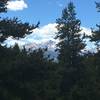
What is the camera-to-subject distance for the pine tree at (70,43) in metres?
48.9

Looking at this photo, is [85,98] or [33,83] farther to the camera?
[85,98]

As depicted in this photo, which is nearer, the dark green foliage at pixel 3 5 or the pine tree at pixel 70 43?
the dark green foliage at pixel 3 5

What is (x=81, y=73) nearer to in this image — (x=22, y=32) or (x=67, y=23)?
(x=67, y=23)

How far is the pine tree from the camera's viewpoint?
48.9 meters

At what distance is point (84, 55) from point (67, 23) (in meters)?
7.12

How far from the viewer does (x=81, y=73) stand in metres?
48.2

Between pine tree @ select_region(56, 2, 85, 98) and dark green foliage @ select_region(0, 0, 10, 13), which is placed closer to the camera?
dark green foliage @ select_region(0, 0, 10, 13)

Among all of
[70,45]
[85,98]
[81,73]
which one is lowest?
[85,98]

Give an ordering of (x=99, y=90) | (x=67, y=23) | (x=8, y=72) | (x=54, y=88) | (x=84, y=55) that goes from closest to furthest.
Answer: (x=8, y=72), (x=54, y=88), (x=99, y=90), (x=84, y=55), (x=67, y=23)

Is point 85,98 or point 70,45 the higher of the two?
point 70,45

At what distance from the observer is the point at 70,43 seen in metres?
57.6

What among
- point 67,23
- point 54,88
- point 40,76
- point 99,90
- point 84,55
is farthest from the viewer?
point 67,23

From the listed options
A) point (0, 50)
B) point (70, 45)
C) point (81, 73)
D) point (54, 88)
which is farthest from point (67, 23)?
point (0, 50)

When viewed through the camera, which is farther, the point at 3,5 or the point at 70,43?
the point at 70,43
